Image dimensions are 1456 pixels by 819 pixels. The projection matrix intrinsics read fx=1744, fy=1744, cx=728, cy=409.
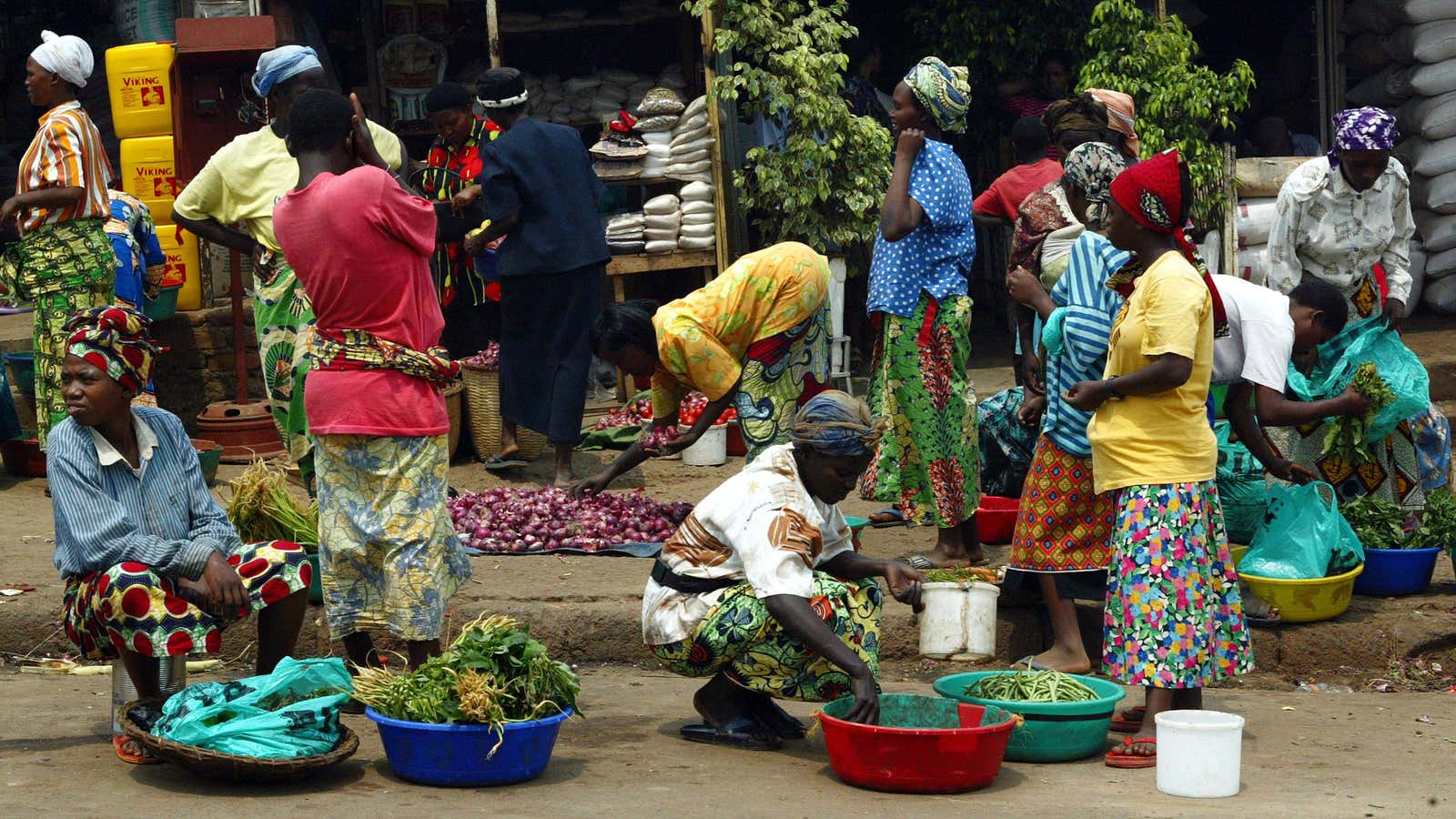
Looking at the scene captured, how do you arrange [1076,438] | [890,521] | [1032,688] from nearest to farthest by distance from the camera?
[1032,688]
[1076,438]
[890,521]

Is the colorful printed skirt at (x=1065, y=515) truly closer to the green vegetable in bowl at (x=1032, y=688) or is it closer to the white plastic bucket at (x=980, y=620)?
the white plastic bucket at (x=980, y=620)

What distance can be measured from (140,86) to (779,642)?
235 inches

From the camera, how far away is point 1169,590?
472 centimetres

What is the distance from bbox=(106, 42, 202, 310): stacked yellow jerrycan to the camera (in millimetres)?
9039

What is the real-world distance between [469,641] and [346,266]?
115cm

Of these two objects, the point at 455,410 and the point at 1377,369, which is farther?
the point at 455,410

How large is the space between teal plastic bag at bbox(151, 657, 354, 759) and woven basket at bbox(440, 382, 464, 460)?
404cm

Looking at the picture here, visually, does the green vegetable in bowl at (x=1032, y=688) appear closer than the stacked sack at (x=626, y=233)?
Yes

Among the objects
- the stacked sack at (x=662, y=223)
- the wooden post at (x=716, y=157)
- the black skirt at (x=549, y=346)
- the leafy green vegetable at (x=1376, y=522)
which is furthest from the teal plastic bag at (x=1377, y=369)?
the stacked sack at (x=662, y=223)

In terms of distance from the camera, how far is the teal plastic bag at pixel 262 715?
13.6ft

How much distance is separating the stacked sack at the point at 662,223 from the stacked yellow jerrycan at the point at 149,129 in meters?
2.50

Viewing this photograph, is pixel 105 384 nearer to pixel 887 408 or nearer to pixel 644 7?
pixel 887 408

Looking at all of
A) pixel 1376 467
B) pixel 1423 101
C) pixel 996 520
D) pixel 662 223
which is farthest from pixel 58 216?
pixel 1423 101

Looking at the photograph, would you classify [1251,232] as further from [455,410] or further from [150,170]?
[150,170]
